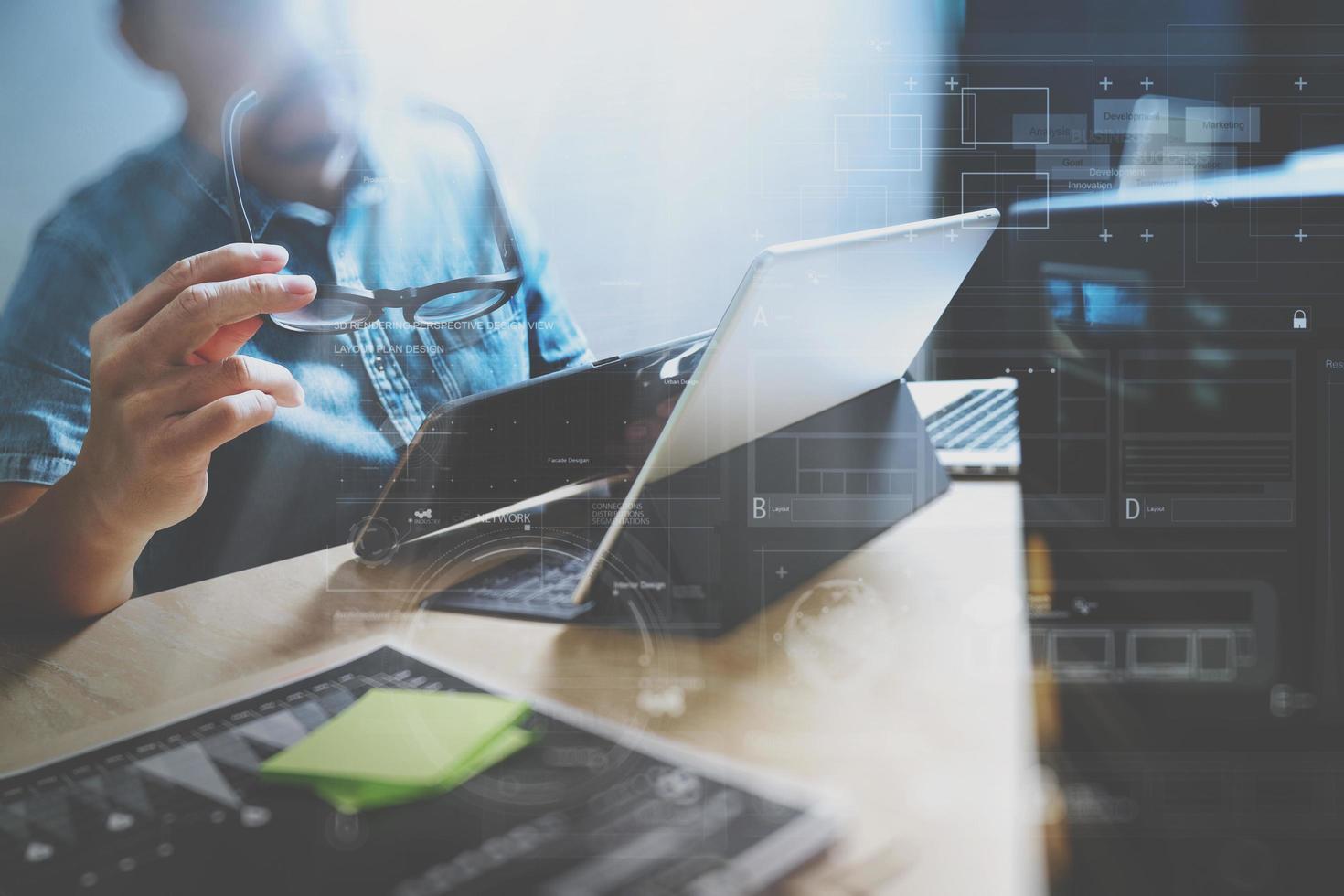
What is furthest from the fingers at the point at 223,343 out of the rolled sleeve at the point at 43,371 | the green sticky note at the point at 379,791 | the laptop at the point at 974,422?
the laptop at the point at 974,422

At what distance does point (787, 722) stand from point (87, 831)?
11.5 inches

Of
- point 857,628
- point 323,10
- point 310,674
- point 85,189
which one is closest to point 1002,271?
point 857,628

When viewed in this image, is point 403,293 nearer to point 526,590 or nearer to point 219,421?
point 219,421

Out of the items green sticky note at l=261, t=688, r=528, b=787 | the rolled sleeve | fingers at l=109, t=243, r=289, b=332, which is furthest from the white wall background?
green sticky note at l=261, t=688, r=528, b=787

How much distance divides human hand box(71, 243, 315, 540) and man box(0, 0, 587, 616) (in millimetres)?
15

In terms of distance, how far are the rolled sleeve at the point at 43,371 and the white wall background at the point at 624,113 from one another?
24mm

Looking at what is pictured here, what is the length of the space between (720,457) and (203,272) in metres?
0.36

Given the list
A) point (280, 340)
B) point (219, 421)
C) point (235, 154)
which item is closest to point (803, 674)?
point (219, 421)

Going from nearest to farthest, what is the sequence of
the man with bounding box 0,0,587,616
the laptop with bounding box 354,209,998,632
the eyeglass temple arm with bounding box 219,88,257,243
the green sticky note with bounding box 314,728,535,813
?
the green sticky note with bounding box 314,728,535,813
the laptop with bounding box 354,209,998,632
the man with bounding box 0,0,587,616
the eyeglass temple arm with bounding box 219,88,257,243

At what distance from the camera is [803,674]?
1.38ft

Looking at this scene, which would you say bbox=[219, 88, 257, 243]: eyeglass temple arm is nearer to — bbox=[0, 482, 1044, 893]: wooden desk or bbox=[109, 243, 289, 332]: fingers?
bbox=[109, 243, 289, 332]: fingers

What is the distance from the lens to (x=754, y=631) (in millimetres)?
452

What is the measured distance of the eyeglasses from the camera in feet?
2.12

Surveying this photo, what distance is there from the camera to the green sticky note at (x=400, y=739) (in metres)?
0.32
